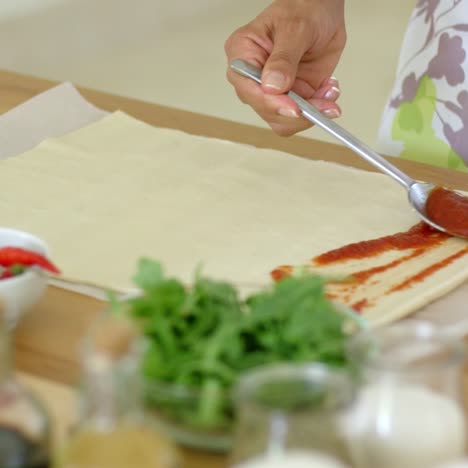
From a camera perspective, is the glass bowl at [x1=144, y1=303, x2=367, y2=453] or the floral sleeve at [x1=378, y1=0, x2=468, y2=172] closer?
the glass bowl at [x1=144, y1=303, x2=367, y2=453]

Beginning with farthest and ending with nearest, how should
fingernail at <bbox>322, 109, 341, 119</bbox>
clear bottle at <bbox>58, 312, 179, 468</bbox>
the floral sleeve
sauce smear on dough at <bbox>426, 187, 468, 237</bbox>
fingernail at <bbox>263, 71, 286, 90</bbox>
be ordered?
the floral sleeve, fingernail at <bbox>322, 109, 341, 119</bbox>, fingernail at <bbox>263, 71, 286, 90</bbox>, sauce smear on dough at <bbox>426, 187, 468, 237</bbox>, clear bottle at <bbox>58, 312, 179, 468</bbox>

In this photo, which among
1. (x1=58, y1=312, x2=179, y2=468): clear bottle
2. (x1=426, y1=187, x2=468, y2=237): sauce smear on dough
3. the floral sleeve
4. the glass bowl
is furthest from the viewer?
the floral sleeve

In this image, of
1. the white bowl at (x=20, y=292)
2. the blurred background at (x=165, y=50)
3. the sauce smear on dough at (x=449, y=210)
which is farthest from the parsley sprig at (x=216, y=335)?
the blurred background at (x=165, y=50)

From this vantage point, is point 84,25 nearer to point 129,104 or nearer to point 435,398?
point 129,104

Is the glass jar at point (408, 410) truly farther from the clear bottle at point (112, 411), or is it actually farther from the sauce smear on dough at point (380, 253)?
the sauce smear on dough at point (380, 253)

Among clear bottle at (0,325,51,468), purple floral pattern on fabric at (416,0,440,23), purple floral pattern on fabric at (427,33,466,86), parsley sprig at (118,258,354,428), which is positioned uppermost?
purple floral pattern on fabric at (416,0,440,23)

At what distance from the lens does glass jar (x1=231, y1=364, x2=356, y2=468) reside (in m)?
0.59

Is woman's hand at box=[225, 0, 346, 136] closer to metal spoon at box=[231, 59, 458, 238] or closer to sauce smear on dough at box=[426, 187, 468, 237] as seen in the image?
metal spoon at box=[231, 59, 458, 238]

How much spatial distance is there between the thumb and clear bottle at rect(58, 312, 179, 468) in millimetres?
696

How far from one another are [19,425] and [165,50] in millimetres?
2517

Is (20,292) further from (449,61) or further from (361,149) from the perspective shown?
(449,61)

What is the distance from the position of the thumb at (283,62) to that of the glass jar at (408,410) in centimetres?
63

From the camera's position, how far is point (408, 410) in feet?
2.12

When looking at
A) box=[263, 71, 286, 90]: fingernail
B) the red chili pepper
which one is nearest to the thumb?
box=[263, 71, 286, 90]: fingernail
